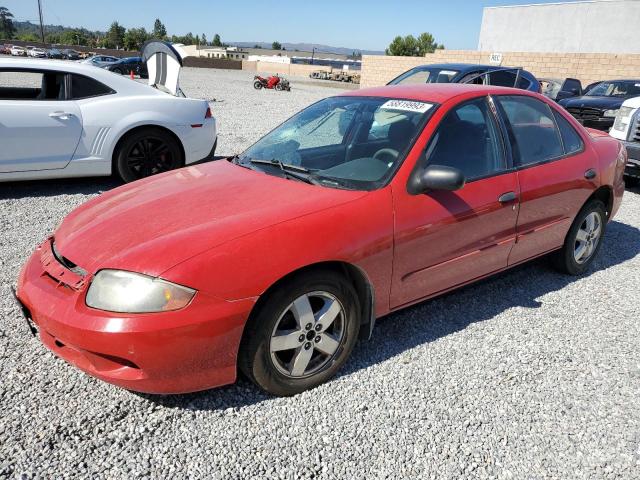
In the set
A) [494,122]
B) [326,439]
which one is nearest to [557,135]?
[494,122]

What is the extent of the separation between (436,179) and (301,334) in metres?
1.13

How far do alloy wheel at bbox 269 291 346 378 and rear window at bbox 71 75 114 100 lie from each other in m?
4.65

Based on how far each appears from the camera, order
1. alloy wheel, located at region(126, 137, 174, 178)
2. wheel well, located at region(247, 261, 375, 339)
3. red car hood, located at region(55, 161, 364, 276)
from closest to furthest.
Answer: red car hood, located at region(55, 161, 364, 276) → wheel well, located at region(247, 261, 375, 339) → alloy wheel, located at region(126, 137, 174, 178)

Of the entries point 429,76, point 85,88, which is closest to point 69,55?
point 429,76

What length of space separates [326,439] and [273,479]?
0.34 meters

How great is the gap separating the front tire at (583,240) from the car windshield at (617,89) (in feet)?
28.6

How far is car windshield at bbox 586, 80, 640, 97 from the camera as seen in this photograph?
1166 centimetres

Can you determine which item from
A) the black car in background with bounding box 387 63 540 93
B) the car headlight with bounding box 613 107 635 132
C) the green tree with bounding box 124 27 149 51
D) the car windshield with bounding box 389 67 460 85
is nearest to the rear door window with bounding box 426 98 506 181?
the car headlight with bounding box 613 107 635 132

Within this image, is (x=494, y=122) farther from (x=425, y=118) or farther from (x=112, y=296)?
(x=112, y=296)

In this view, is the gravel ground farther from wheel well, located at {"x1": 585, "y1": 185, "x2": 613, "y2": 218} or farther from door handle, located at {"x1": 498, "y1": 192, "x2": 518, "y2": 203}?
wheel well, located at {"x1": 585, "y1": 185, "x2": 613, "y2": 218}

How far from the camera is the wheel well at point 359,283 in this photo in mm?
2561

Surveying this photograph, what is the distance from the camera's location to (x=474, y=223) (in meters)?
3.28

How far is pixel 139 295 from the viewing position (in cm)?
227

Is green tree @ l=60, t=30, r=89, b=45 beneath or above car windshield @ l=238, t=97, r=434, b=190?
above
